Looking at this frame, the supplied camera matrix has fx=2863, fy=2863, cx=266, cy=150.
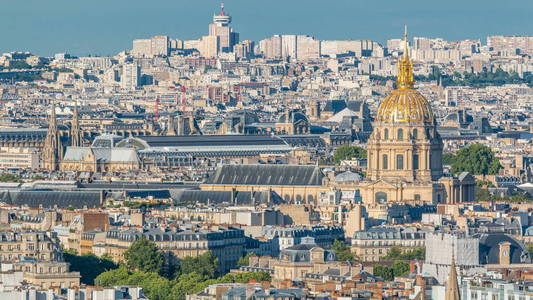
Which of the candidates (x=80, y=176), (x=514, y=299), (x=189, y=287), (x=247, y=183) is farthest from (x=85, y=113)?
(x=514, y=299)

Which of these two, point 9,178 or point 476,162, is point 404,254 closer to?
point 9,178

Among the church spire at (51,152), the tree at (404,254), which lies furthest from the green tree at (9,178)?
the tree at (404,254)

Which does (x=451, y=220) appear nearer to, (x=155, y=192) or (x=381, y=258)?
(x=381, y=258)

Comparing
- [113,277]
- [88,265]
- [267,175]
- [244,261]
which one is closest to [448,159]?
[267,175]

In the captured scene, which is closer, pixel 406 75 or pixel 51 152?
pixel 406 75

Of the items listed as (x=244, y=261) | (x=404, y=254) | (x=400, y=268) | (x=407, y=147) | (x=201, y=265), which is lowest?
(x=400, y=268)

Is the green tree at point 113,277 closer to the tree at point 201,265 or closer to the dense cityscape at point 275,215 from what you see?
the dense cityscape at point 275,215
